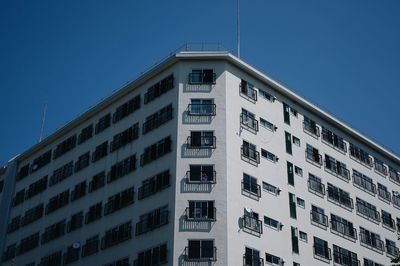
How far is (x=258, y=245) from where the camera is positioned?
51.8 meters

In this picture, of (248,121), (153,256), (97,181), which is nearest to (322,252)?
(248,121)

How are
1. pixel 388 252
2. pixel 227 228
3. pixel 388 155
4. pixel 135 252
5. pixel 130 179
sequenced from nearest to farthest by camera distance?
pixel 227 228
pixel 135 252
pixel 130 179
pixel 388 252
pixel 388 155

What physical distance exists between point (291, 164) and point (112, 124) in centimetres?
1807

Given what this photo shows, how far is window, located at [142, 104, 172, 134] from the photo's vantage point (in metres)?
56.2

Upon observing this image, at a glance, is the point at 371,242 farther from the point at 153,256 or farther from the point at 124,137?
the point at 124,137

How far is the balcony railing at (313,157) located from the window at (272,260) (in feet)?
41.2

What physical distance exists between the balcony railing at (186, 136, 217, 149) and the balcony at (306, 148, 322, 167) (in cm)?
1263

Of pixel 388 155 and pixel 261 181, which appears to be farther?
pixel 388 155

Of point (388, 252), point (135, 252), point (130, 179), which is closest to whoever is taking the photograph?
point (135, 252)

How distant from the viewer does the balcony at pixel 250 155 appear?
54531 mm

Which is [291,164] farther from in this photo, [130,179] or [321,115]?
[130,179]

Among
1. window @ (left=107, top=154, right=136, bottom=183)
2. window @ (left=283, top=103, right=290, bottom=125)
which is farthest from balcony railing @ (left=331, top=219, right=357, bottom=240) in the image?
window @ (left=107, top=154, right=136, bottom=183)

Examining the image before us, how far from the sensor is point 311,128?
Answer: 64.2m

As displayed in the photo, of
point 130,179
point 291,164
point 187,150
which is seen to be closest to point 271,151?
point 291,164
